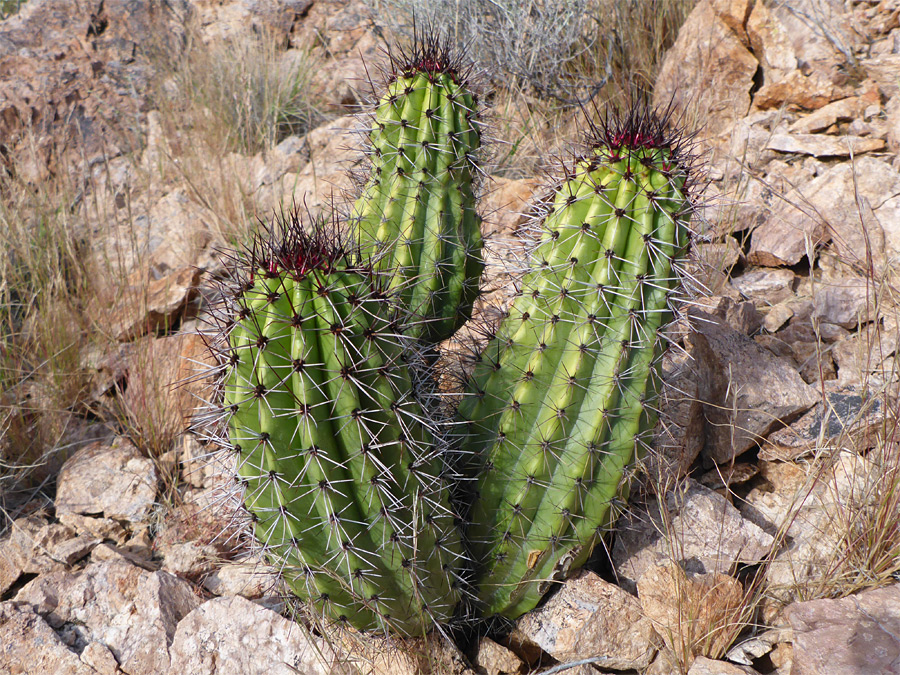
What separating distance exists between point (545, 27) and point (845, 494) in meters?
4.03

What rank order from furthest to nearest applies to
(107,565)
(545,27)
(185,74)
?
(185,74) → (545,27) → (107,565)

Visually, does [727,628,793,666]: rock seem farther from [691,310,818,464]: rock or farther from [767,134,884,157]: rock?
[767,134,884,157]: rock

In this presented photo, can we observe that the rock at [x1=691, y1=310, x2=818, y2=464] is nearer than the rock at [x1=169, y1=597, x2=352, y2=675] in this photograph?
No

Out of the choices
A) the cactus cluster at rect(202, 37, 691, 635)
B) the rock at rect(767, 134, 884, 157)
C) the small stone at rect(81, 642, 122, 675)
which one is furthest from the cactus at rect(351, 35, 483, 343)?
the rock at rect(767, 134, 884, 157)

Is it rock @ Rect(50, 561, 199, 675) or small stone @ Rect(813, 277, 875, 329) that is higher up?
small stone @ Rect(813, 277, 875, 329)

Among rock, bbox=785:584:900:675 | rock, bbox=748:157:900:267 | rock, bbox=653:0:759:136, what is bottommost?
rock, bbox=785:584:900:675

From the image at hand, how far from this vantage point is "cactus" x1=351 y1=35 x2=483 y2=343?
7.59 ft

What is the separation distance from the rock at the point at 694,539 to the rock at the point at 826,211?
172 centimetres

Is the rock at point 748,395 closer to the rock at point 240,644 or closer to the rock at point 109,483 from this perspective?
the rock at point 240,644

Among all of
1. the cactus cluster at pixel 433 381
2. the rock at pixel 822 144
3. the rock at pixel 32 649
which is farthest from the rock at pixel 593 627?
the rock at pixel 822 144

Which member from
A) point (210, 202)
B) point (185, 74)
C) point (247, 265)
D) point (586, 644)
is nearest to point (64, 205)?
point (210, 202)

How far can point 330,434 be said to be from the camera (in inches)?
65.7

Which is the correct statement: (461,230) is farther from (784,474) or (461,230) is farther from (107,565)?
(107,565)

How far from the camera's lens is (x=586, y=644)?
2.17m
